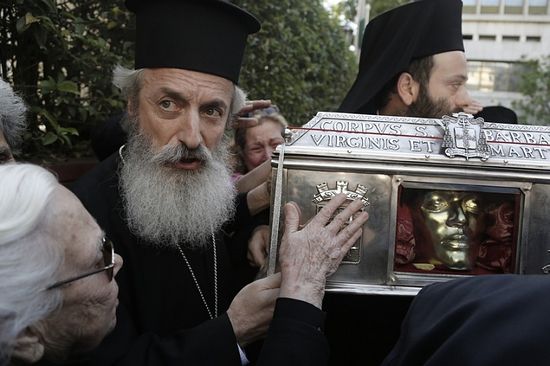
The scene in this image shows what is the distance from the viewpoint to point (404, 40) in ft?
8.59

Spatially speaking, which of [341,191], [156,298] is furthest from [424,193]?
[156,298]

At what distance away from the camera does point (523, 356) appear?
2.92 feet

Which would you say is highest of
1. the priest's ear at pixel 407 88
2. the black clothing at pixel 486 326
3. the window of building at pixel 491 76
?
the window of building at pixel 491 76

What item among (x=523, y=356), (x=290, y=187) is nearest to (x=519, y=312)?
(x=523, y=356)

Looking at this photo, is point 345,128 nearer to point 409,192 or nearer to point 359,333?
point 409,192

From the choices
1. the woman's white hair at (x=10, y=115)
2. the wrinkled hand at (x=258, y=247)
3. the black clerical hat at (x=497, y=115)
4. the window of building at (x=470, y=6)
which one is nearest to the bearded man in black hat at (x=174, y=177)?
the wrinkled hand at (x=258, y=247)

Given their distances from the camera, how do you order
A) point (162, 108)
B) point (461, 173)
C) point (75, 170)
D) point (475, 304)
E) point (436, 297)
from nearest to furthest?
point (475, 304) < point (436, 297) < point (461, 173) < point (162, 108) < point (75, 170)

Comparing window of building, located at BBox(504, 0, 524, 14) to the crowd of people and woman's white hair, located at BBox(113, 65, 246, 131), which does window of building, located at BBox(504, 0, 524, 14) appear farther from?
woman's white hair, located at BBox(113, 65, 246, 131)

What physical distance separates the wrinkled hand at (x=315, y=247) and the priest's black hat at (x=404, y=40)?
966 mm

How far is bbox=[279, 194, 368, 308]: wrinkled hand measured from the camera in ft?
5.34

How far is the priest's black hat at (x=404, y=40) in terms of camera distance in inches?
99.3

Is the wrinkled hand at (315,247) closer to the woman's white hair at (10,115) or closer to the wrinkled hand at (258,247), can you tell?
the wrinkled hand at (258,247)

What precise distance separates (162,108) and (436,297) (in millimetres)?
1333

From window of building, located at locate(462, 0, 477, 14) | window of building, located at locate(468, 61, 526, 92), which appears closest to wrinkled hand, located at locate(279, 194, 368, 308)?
window of building, located at locate(468, 61, 526, 92)
